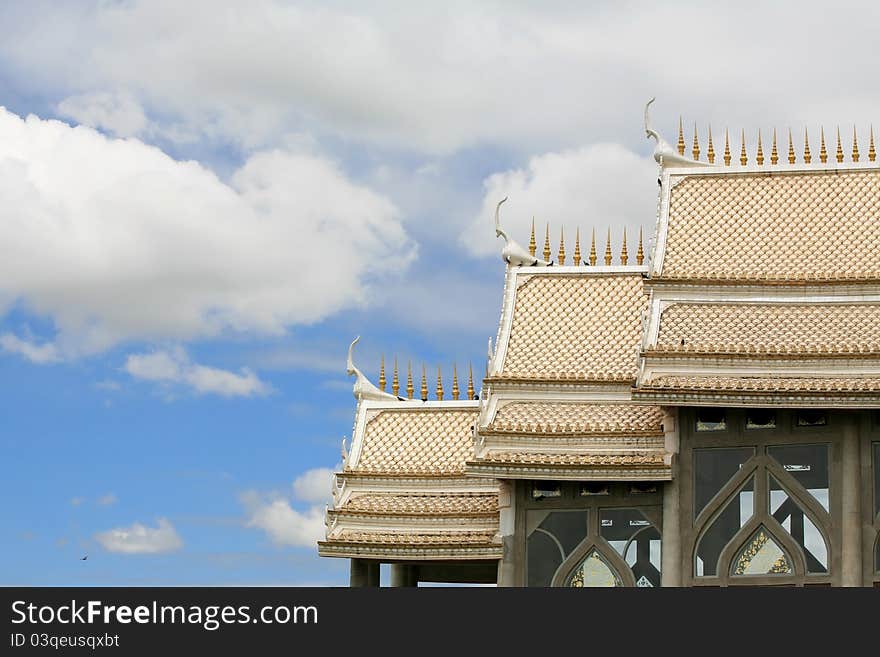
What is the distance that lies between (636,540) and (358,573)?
241 inches

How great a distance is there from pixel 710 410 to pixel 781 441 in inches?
49.0

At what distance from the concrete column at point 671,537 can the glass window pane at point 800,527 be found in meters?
1.50

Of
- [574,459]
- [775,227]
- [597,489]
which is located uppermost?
[775,227]

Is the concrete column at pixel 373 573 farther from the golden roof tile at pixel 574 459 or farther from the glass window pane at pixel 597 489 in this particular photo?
the glass window pane at pixel 597 489

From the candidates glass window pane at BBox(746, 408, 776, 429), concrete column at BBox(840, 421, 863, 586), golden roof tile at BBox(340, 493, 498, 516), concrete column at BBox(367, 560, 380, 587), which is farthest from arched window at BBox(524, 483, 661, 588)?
concrete column at BBox(367, 560, 380, 587)

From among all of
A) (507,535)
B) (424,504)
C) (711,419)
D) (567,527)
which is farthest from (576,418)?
(424,504)

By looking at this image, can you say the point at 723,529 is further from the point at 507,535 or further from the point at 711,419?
the point at 507,535

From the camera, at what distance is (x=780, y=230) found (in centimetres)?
2839

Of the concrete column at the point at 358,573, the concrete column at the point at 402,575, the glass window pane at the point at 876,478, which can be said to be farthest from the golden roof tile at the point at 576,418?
the concrete column at the point at 402,575

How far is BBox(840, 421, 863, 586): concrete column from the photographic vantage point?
25.2m

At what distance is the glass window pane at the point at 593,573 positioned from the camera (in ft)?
88.4

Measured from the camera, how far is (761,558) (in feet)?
84.5

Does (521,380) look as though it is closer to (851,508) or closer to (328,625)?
(851,508)

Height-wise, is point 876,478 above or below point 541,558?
above
